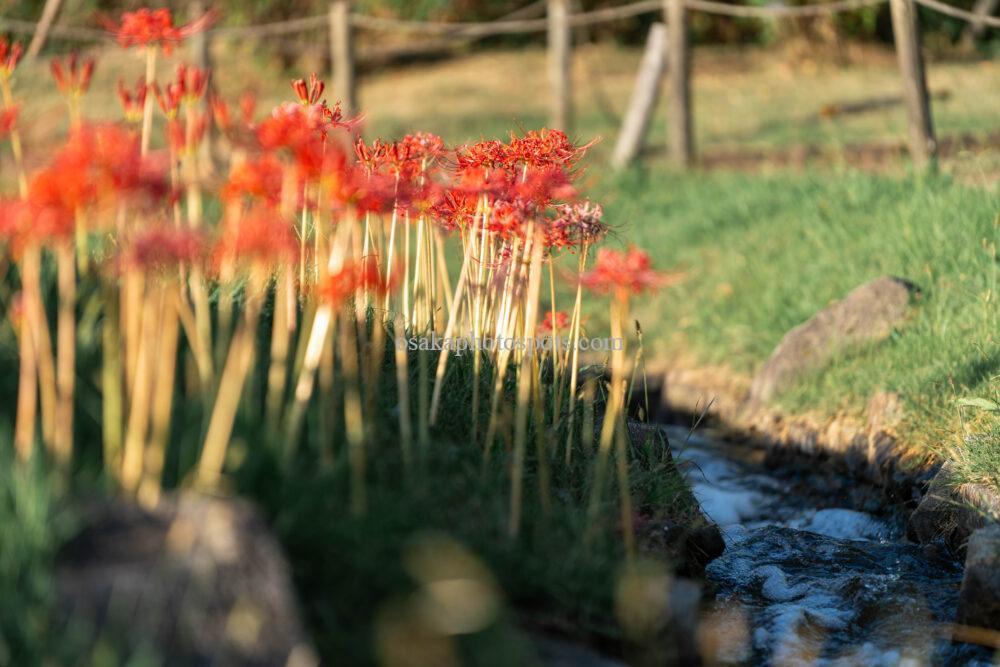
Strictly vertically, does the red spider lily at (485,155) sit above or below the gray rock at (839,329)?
above

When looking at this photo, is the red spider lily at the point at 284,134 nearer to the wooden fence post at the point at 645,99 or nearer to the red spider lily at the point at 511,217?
the red spider lily at the point at 511,217

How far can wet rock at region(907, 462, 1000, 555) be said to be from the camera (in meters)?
4.03

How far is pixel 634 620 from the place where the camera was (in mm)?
2861

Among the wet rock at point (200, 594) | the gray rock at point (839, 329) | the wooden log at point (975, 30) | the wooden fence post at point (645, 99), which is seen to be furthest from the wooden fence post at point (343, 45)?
the wooden log at point (975, 30)

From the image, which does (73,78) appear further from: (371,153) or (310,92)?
(371,153)

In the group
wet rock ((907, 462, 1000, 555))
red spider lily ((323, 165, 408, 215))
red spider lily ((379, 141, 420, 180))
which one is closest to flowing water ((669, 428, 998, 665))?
wet rock ((907, 462, 1000, 555))

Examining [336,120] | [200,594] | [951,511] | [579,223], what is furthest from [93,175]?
[951,511]

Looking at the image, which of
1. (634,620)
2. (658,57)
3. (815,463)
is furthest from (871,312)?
(658,57)

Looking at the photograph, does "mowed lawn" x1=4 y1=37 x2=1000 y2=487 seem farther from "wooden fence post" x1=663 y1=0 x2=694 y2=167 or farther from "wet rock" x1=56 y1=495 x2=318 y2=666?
"wet rock" x1=56 y1=495 x2=318 y2=666

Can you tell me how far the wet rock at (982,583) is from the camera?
3400 millimetres

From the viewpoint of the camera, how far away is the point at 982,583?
11.2 ft

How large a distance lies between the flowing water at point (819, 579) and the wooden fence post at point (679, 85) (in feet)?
15.5

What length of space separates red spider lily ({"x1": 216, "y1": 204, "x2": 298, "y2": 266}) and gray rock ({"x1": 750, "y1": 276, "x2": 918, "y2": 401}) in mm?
3407

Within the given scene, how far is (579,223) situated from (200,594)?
1693 mm
